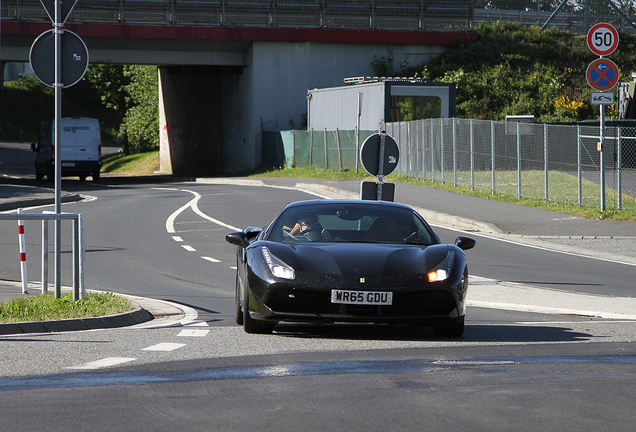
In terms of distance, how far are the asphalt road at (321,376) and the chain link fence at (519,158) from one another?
12427 millimetres

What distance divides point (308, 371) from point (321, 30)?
42516mm

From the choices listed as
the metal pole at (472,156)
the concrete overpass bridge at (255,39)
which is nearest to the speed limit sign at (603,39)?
the metal pole at (472,156)

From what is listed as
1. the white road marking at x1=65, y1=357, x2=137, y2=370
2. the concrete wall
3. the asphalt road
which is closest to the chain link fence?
the concrete wall

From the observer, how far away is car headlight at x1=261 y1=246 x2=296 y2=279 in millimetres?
7488

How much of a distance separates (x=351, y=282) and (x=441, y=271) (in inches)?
31.1

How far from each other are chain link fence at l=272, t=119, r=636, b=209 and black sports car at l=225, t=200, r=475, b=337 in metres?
12.5

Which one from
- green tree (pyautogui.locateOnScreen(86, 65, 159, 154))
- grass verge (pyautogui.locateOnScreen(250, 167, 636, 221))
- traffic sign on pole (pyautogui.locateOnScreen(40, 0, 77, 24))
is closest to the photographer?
traffic sign on pole (pyautogui.locateOnScreen(40, 0, 77, 24))

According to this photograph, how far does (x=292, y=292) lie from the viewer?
744 centimetres

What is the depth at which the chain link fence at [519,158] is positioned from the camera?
2345 cm

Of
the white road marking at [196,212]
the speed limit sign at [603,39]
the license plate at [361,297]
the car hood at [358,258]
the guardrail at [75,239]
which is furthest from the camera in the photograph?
the white road marking at [196,212]

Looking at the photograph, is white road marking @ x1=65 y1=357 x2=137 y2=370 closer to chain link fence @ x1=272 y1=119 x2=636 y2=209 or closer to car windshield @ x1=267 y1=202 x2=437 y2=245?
car windshield @ x1=267 y1=202 x2=437 y2=245

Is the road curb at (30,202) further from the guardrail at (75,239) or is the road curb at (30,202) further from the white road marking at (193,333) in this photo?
the white road marking at (193,333)

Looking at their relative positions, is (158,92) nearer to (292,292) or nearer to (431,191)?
(431,191)

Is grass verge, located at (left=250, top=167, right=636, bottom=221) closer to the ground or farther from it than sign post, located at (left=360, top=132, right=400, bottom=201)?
closer to the ground
